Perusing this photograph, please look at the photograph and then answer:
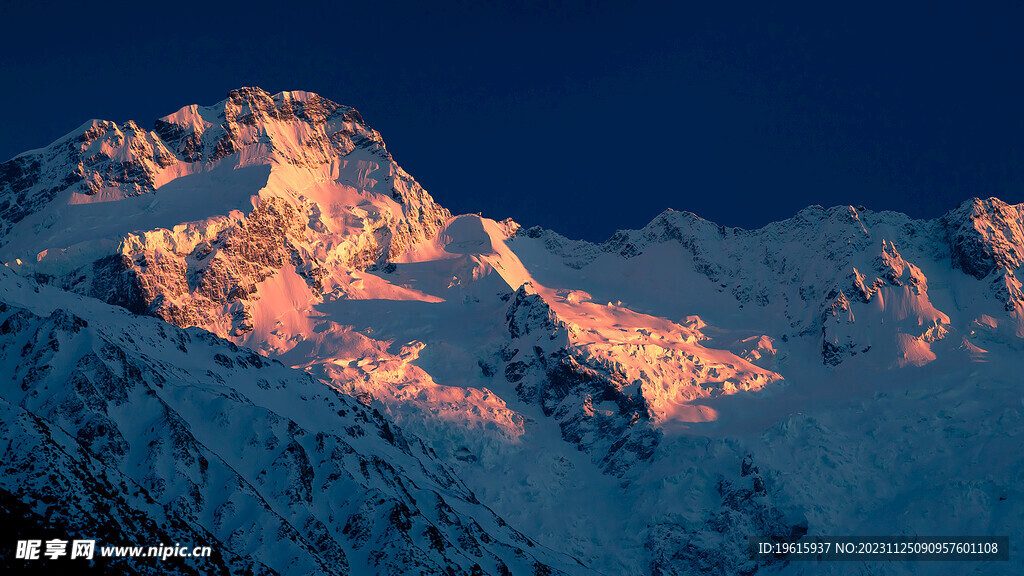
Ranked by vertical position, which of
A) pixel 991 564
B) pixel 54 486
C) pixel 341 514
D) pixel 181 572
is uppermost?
pixel 991 564

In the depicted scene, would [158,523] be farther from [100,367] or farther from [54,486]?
[100,367]

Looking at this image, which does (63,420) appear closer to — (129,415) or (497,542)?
(129,415)

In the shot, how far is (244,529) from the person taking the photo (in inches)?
5566

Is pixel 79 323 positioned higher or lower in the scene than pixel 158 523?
higher

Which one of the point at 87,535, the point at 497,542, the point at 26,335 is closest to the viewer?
the point at 87,535

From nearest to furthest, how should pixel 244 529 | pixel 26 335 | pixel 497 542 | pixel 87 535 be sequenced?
pixel 87 535, pixel 244 529, pixel 26 335, pixel 497 542

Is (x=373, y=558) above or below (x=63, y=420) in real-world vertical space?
below

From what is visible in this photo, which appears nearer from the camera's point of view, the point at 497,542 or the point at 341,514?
the point at 341,514

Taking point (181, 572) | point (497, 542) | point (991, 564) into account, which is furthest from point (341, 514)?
point (991, 564)

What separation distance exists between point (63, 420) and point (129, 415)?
10288mm

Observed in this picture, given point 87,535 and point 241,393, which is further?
point 241,393

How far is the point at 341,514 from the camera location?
159 meters

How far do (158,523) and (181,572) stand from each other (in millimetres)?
12661

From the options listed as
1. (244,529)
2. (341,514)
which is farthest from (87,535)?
(341,514)
